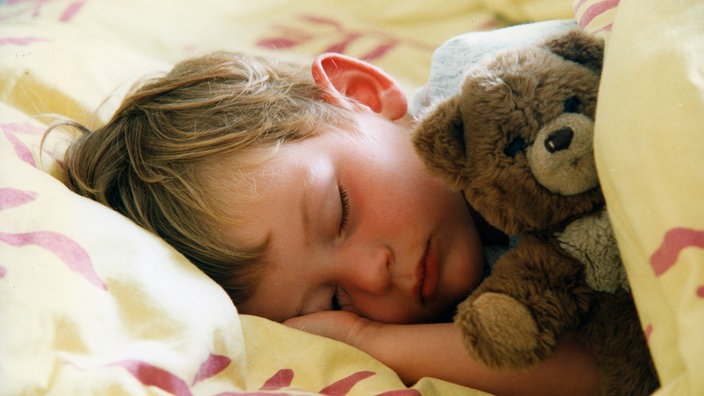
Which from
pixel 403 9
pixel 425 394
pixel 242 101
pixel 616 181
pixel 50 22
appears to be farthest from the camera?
pixel 403 9

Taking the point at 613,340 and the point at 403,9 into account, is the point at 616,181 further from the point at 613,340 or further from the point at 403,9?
the point at 403,9

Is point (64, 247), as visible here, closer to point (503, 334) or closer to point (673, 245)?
point (503, 334)

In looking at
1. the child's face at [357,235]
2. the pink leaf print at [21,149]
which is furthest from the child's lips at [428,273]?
the pink leaf print at [21,149]

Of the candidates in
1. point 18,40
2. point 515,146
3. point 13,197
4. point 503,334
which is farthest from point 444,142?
point 18,40

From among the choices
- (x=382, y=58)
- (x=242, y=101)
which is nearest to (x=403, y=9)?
(x=382, y=58)

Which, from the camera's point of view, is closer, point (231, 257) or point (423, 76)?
point (231, 257)

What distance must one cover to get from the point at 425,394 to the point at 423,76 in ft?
2.62

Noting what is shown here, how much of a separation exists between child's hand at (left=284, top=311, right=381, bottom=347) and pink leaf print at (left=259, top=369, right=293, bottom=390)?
0.13m

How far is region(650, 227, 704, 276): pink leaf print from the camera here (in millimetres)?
533

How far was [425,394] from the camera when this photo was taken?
72cm

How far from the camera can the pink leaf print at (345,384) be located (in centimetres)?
72

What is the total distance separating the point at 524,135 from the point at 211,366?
1.13ft

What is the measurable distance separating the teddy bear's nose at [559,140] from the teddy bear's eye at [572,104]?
35 mm

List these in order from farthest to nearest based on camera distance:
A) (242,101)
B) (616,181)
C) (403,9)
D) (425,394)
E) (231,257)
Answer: (403,9), (242,101), (231,257), (425,394), (616,181)
